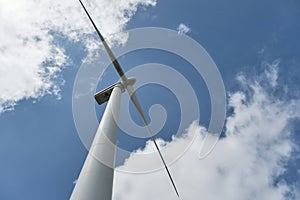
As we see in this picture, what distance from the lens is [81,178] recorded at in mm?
9625

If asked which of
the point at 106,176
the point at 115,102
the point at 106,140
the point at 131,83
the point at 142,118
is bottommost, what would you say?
the point at 106,176

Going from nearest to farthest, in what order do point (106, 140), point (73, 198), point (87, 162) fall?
1. point (73, 198)
2. point (87, 162)
3. point (106, 140)

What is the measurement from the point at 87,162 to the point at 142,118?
12029mm

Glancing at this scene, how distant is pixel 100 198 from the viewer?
29.2ft

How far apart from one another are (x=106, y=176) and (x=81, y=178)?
80 centimetres

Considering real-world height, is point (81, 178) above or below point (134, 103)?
below

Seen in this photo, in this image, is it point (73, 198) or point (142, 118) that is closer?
point (73, 198)

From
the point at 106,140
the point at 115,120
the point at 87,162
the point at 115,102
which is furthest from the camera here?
the point at 115,102

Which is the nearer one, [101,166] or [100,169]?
[100,169]

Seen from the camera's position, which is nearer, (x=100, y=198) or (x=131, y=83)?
(x=100, y=198)

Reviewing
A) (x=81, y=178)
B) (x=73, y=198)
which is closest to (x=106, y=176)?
(x=81, y=178)

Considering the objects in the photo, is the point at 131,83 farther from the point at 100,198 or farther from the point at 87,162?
the point at 100,198

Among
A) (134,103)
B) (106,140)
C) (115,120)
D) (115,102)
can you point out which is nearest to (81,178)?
(106,140)

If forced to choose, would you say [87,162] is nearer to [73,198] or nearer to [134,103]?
[73,198]
